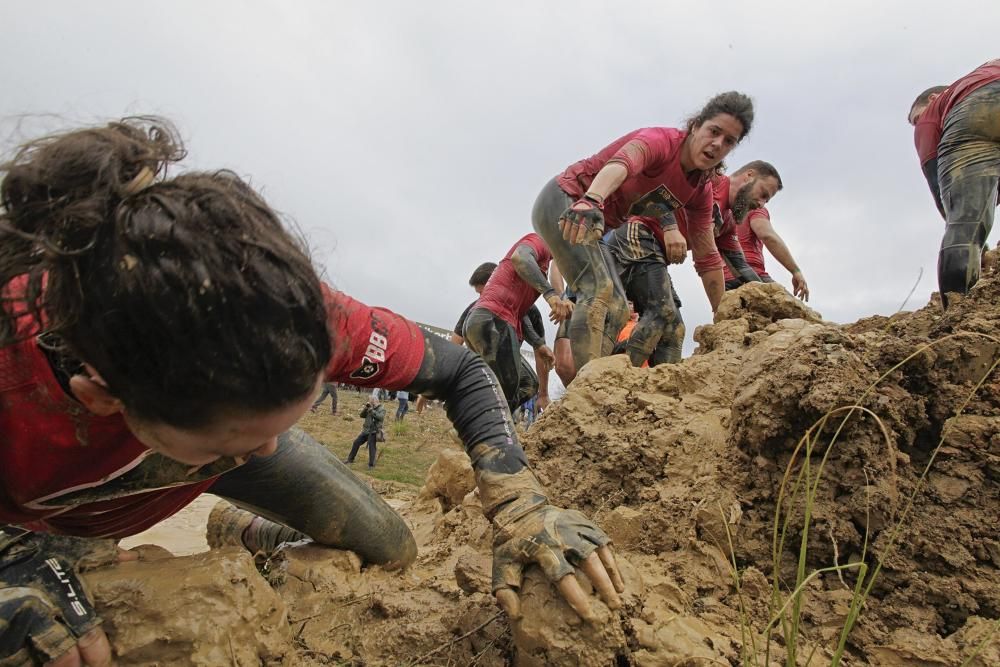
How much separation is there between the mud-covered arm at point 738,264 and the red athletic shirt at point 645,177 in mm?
1115

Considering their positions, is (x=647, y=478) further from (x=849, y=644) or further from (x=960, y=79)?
(x=960, y=79)

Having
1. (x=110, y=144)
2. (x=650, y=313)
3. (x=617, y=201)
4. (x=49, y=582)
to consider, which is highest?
(x=617, y=201)

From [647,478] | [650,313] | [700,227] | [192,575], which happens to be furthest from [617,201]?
[192,575]

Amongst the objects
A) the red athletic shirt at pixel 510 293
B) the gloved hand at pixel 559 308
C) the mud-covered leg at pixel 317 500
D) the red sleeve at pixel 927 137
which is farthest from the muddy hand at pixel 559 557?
the red athletic shirt at pixel 510 293

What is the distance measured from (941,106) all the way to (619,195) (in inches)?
65.3

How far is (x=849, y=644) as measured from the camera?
127 cm

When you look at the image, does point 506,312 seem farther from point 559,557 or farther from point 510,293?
point 559,557

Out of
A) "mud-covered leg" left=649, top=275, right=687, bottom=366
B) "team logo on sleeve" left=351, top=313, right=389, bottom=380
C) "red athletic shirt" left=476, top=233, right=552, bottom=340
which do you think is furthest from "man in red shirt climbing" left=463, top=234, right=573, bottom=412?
"team logo on sleeve" left=351, top=313, right=389, bottom=380

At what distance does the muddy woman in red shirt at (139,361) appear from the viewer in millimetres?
804

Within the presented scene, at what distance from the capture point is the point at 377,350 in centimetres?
146

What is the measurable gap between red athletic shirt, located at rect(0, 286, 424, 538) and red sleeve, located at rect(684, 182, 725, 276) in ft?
8.81

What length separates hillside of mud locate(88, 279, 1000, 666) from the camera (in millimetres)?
1229

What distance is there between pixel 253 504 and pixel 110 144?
1.32m

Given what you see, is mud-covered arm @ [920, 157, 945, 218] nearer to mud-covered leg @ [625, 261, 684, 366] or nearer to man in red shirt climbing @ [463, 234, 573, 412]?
mud-covered leg @ [625, 261, 684, 366]
